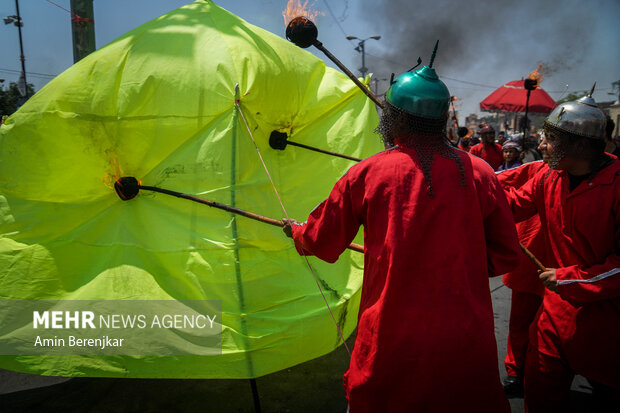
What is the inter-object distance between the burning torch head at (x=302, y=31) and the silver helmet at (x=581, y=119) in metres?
1.63

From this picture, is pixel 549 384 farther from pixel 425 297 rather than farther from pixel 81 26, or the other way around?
pixel 81 26

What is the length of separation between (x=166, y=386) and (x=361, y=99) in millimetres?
2719

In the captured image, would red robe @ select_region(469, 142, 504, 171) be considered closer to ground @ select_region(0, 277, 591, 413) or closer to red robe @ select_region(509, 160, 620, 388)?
ground @ select_region(0, 277, 591, 413)

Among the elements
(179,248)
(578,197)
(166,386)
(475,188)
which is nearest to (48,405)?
(166,386)

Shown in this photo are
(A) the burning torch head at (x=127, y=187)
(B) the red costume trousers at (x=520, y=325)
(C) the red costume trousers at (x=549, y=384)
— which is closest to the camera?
(C) the red costume trousers at (x=549, y=384)

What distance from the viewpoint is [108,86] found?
267cm

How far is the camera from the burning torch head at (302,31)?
298 cm

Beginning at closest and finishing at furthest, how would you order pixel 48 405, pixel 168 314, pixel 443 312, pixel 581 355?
pixel 443 312 < pixel 581 355 < pixel 168 314 < pixel 48 405

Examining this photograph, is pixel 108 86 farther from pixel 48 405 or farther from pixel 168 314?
pixel 48 405

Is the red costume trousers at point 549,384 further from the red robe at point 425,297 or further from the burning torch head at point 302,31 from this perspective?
the burning torch head at point 302,31

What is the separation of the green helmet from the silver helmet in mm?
908

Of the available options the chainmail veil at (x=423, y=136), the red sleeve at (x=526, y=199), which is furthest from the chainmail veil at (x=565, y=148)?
the chainmail veil at (x=423, y=136)

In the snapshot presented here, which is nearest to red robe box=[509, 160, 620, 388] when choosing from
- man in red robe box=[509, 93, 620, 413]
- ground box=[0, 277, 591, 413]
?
man in red robe box=[509, 93, 620, 413]

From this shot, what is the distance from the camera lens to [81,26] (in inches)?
170
